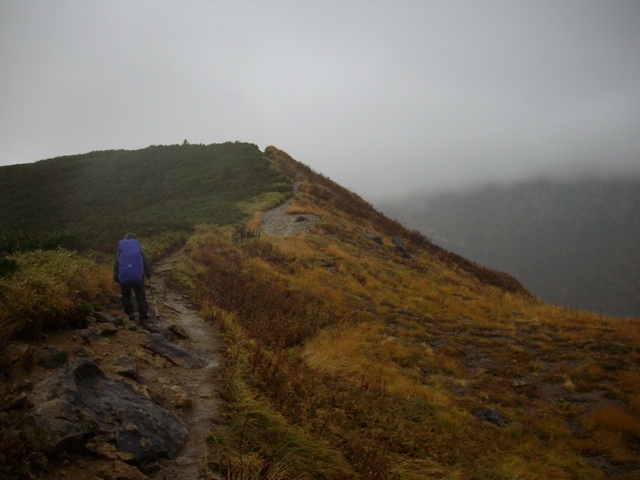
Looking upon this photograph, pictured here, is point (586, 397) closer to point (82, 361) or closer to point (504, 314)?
point (504, 314)

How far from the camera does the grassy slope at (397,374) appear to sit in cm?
479

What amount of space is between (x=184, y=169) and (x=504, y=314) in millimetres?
→ 32651

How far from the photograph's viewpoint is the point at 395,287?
17141mm

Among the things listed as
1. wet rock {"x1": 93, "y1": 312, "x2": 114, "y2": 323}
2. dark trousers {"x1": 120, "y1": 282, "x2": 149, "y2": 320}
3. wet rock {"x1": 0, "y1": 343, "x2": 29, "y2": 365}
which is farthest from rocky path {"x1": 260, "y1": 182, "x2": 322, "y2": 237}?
wet rock {"x1": 0, "y1": 343, "x2": 29, "y2": 365}

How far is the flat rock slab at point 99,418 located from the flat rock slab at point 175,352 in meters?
1.54

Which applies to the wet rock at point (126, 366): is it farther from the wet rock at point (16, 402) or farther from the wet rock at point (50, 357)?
the wet rock at point (16, 402)

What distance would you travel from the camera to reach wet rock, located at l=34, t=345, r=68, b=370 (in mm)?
4666

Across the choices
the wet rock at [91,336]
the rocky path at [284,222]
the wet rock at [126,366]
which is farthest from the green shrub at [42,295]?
the rocky path at [284,222]

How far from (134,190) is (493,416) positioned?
33275mm

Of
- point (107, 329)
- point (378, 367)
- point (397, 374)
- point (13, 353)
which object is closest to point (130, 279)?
point (107, 329)

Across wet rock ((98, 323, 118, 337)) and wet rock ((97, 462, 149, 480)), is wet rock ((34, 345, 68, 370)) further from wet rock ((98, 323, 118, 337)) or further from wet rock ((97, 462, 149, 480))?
wet rock ((97, 462, 149, 480))

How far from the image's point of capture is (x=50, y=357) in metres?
4.73

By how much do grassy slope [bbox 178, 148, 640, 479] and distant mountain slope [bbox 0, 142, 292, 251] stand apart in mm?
5554

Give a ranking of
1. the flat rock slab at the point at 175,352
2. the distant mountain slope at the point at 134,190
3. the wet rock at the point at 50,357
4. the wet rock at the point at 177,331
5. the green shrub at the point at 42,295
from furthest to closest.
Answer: the distant mountain slope at the point at 134,190 → the wet rock at the point at 177,331 → the flat rock slab at the point at 175,352 → the green shrub at the point at 42,295 → the wet rock at the point at 50,357
